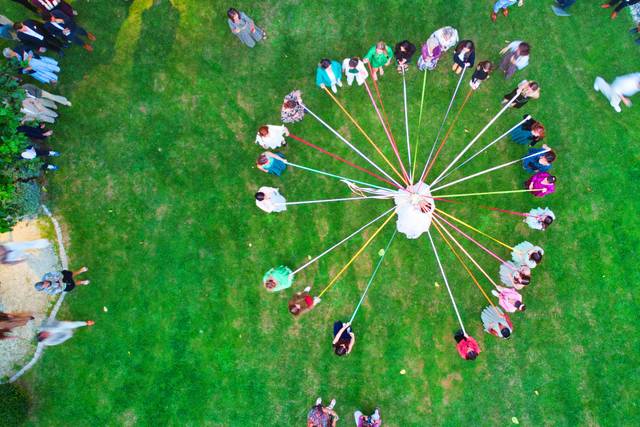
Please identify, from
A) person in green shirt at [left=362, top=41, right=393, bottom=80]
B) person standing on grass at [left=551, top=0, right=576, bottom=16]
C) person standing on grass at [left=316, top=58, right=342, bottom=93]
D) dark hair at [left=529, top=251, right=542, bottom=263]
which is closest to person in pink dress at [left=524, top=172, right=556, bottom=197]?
dark hair at [left=529, top=251, right=542, bottom=263]

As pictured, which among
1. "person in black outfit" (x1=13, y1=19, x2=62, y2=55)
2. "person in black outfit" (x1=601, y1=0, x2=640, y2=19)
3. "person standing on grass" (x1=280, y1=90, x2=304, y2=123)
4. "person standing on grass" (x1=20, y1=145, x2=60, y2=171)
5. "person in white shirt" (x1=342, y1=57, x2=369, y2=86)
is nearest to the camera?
"person standing on grass" (x1=20, y1=145, x2=60, y2=171)

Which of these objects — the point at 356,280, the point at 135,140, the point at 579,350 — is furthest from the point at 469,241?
the point at 135,140

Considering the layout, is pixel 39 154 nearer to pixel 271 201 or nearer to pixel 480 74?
pixel 271 201

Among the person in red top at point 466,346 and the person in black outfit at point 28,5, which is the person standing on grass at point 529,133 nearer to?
the person in red top at point 466,346

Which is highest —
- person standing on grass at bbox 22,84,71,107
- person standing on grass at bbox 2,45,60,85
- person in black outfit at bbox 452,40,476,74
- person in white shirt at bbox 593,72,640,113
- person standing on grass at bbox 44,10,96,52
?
person in white shirt at bbox 593,72,640,113

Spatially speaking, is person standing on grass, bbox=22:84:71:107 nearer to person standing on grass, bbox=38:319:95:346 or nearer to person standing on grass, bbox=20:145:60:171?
person standing on grass, bbox=20:145:60:171

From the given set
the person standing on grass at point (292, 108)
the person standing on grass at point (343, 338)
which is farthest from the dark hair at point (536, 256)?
the person standing on grass at point (292, 108)
